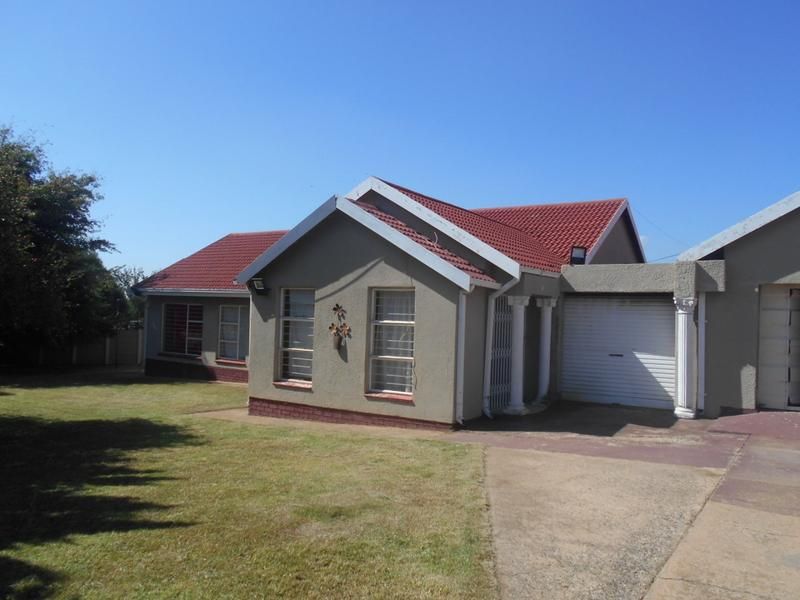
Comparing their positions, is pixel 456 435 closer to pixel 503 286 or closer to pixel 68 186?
pixel 503 286

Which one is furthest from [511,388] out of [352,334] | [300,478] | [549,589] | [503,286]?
[549,589]

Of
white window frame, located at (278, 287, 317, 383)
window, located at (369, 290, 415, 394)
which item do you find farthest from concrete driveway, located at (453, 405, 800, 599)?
white window frame, located at (278, 287, 317, 383)

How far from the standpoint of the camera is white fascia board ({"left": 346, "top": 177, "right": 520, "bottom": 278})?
11312mm

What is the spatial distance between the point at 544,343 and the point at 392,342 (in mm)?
3569

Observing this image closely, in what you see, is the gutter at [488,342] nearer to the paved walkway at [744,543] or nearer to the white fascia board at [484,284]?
the white fascia board at [484,284]

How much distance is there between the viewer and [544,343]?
1330cm

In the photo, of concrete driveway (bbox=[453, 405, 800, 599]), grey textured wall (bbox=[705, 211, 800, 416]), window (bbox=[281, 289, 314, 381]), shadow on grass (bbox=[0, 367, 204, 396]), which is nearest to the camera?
concrete driveway (bbox=[453, 405, 800, 599])

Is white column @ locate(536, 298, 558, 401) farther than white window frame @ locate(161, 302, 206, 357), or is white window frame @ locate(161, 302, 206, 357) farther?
white window frame @ locate(161, 302, 206, 357)

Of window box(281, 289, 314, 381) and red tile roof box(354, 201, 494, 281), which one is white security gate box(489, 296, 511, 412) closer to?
red tile roof box(354, 201, 494, 281)

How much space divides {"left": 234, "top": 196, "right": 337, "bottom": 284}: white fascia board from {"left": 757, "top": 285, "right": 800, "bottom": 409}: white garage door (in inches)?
323

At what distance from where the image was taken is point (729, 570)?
4719 mm

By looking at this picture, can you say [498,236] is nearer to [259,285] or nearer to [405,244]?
[405,244]

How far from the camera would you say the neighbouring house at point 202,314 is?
66.3 ft

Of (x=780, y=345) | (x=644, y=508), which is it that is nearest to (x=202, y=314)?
(x=780, y=345)
